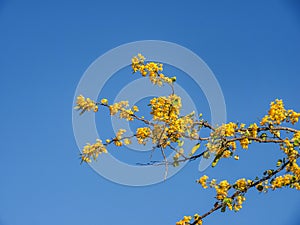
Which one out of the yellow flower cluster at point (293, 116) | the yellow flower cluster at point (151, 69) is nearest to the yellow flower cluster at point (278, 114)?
the yellow flower cluster at point (293, 116)

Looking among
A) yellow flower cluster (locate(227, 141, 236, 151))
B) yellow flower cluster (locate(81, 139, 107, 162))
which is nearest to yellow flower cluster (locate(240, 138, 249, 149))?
yellow flower cluster (locate(227, 141, 236, 151))

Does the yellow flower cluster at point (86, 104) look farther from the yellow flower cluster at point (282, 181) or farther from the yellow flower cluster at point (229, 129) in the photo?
the yellow flower cluster at point (282, 181)

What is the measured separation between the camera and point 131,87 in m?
6.14

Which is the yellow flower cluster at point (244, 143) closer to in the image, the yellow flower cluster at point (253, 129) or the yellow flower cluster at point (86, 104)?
the yellow flower cluster at point (253, 129)

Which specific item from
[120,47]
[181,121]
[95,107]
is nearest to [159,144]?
[181,121]

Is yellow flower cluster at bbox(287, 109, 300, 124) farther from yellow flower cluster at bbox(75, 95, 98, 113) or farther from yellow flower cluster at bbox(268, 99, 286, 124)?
yellow flower cluster at bbox(75, 95, 98, 113)

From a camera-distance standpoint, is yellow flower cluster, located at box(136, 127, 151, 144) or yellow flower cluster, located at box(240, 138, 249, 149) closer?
yellow flower cluster, located at box(240, 138, 249, 149)

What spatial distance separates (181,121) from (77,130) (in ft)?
5.76

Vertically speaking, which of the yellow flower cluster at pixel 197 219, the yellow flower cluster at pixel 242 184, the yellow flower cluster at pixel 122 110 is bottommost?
the yellow flower cluster at pixel 197 219

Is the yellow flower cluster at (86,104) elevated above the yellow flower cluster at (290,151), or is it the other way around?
the yellow flower cluster at (86,104)

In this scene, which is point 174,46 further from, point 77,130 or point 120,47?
point 77,130

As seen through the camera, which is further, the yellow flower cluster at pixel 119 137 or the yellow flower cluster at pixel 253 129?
the yellow flower cluster at pixel 119 137

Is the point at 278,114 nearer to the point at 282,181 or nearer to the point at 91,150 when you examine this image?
the point at 282,181

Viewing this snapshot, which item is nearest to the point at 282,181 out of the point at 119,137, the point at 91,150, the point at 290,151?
the point at 290,151
